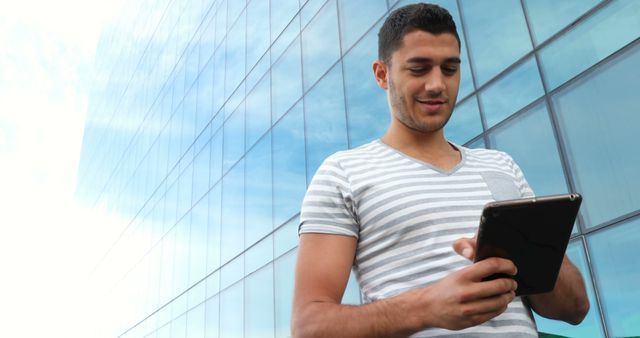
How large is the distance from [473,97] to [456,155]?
549 centimetres

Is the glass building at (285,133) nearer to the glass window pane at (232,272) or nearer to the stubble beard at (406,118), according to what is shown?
the glass window pane at (232,272)

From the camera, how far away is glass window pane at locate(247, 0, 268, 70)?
13859 millimetres

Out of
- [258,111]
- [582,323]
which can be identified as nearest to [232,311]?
[258,111]

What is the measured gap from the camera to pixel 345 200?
5.23ft

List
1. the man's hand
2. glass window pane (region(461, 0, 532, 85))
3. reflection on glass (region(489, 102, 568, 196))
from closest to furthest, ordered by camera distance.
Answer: the man's hand < reflection on glass (region(489, 102, 568, 196)) < glass window pane (region(461, 0, 532, 85))

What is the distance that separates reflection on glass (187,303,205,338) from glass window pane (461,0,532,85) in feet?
35.4

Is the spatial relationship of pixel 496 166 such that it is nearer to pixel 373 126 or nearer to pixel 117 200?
pixel 373 126

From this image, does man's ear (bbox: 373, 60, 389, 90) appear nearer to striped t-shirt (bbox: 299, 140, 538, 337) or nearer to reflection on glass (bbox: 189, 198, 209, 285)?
striped t-shirt (bbox: 299, 140, 538, 337)

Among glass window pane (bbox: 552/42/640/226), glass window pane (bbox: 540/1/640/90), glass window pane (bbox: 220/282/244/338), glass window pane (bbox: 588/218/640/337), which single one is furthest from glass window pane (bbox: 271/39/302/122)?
glass window pane (bbox: 588/218/640/337)

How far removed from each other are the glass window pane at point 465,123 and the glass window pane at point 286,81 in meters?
4.97

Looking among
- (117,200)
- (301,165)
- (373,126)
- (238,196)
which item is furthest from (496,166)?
(117,200)

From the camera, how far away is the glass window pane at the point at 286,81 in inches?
466

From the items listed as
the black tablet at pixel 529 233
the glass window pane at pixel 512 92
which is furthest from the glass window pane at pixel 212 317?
the black tablet at pixel 529 233

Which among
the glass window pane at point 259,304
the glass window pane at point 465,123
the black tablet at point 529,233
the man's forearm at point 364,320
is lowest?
the man's forearm at point 364,320
